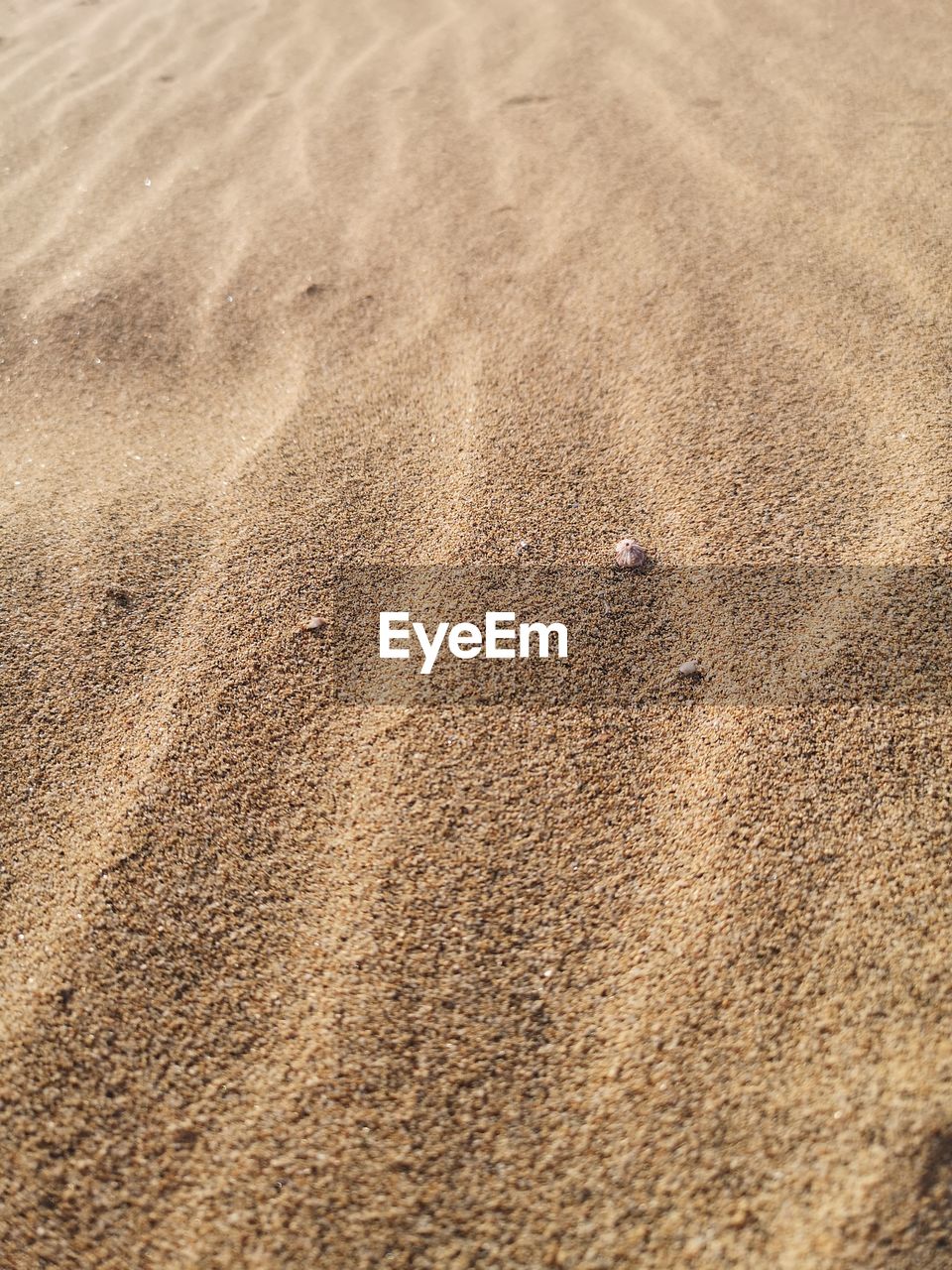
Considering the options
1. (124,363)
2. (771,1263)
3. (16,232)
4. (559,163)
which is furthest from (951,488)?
(16,232)

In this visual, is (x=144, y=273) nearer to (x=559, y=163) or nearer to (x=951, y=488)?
(x=559, y=163)

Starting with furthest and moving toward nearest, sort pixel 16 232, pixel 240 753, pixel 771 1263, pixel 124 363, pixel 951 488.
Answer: pixel 16 232, pixel 124 363, pixel 951 488, pixel 240 753, pixel 771 1263

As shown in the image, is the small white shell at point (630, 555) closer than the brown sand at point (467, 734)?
No

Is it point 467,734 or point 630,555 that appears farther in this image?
point 630,555

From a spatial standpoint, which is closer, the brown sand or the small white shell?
the brown sand
